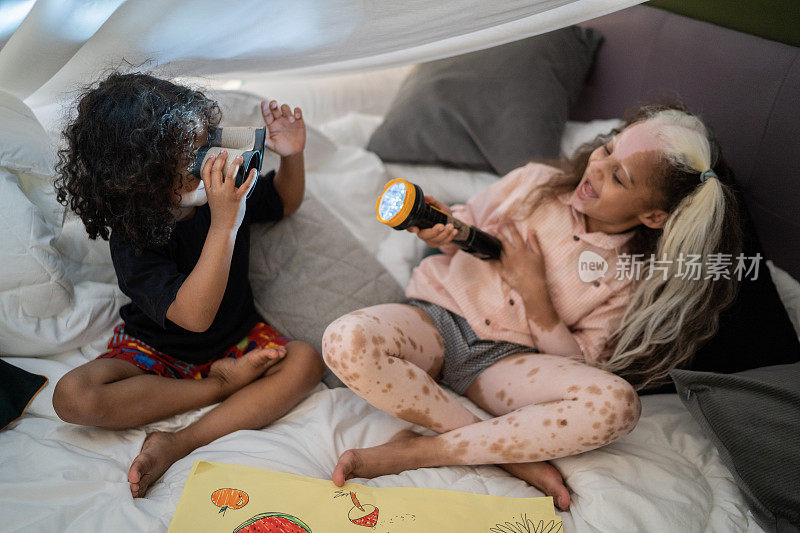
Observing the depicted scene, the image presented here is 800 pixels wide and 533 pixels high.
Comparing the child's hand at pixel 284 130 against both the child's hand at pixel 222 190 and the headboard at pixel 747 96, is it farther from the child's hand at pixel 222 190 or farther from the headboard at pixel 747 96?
the headboard at pixel 747 96

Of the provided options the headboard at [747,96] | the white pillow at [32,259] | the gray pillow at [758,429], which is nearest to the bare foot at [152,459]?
the white pillow at [32,259]

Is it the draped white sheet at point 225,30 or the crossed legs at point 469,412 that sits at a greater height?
the draped white sheet at point 225,30

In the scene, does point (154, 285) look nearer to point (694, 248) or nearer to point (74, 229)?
point (74, 229)

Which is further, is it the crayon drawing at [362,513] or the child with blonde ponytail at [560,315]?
the child with blonde ponytail at [560,315]

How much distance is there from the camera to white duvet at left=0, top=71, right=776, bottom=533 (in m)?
0.70

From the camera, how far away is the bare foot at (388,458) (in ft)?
2.63

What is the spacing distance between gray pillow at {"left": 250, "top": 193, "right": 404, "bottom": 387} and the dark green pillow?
0.37 metres

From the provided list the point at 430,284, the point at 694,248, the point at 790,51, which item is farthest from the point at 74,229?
the point at 790,51

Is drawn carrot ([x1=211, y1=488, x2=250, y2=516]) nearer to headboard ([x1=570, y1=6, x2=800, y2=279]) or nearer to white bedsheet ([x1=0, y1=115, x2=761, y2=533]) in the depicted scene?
white bedsheet ([x1=0, y1=115, x2=761, y2=533])

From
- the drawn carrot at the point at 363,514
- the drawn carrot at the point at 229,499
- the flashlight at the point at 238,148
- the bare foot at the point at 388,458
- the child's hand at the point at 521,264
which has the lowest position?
the bare foot at the point at 388,458

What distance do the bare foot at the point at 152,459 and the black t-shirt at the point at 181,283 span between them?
0.50 feet

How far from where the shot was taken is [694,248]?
3.03ft

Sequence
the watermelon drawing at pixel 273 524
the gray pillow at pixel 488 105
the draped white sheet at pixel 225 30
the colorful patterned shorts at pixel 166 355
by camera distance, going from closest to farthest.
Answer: the watermelon drawing at pixel 273 524
the draped white sheet at pixel 225 30
the colorful patterned shorts at pixel 166 355
the gray pillow at pixel 488 105

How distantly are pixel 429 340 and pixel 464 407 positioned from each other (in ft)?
0.41
